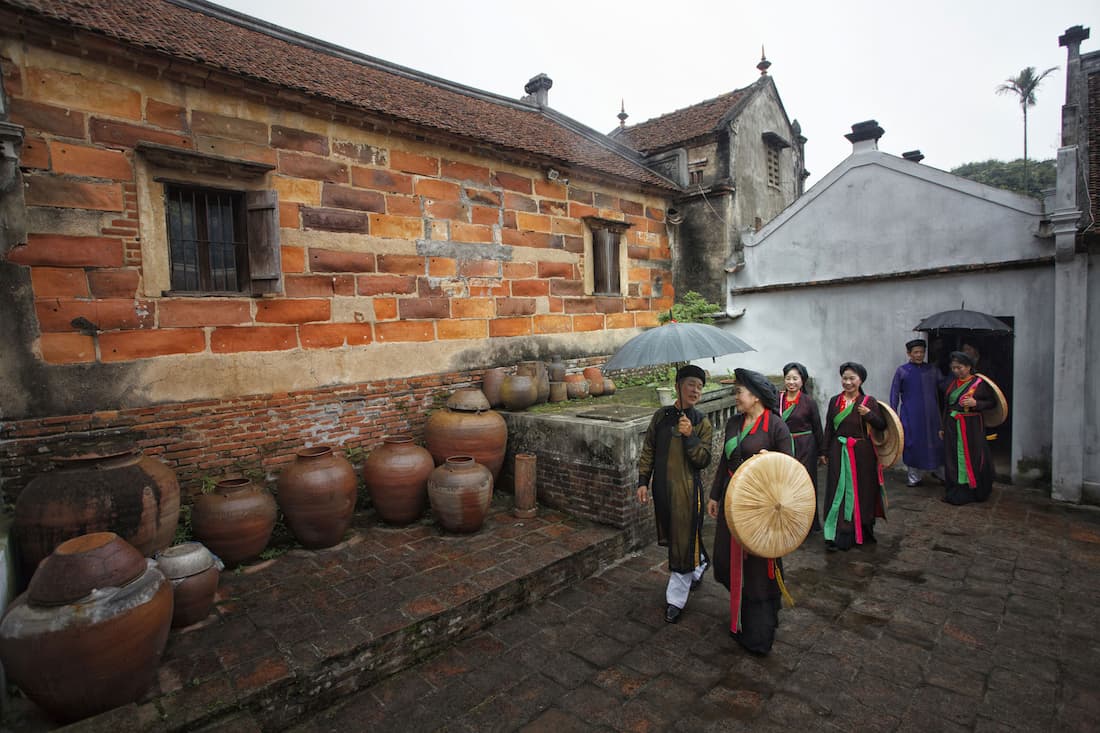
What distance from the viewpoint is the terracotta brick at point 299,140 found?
19.6 feet

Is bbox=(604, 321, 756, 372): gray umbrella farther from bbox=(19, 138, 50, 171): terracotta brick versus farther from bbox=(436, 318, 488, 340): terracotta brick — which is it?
bbox=(19, 138, 50, 171): terracotta brick

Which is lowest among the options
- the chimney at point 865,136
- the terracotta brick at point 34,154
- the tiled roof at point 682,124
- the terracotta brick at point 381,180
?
the terracotta brick at point 34,154

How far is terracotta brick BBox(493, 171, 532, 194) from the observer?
7996 mm

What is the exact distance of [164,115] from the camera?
208 inches

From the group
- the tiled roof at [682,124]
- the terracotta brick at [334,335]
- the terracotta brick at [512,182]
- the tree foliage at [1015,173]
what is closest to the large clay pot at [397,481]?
the terracotta brick at [334,335]

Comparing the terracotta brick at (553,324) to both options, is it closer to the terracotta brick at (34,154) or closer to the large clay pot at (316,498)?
the large clay pot at (316,498)

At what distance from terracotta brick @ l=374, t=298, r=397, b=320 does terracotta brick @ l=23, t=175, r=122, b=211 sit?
8.45ft

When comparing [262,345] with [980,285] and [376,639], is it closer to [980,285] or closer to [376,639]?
[376,639]

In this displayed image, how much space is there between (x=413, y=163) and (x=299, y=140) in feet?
4.57

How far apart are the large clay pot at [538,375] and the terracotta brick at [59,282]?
188 inches

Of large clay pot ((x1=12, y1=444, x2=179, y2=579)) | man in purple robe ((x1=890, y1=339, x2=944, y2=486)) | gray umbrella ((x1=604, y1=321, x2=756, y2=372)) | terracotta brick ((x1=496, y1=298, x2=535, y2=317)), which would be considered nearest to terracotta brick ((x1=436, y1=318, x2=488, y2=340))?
terracotta brick ((x1=496, y1=298, x2=535, y2=317))

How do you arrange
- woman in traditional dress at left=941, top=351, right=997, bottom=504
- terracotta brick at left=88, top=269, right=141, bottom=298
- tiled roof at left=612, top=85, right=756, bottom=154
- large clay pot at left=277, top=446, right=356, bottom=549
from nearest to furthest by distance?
terracotta brick at left=88, top=269, right=141, bottom=298, large clay pot at left=277, top=446, right=356, bottom=549, woman in traditional dress at left=941, top=351, right=997, bottom=504, tiled roof at left=612, top=85, right=756, bottom=154

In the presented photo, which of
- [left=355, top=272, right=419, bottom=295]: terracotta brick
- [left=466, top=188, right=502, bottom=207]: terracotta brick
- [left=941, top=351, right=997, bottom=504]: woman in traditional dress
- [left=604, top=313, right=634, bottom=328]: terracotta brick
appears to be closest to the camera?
[left=355, top=272, right=419, bottom=295]: terracotta brick

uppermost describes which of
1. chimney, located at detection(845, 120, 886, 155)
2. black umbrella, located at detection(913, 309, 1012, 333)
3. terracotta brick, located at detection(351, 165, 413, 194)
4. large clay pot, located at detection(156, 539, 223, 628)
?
chimney, located at detection(845, 120, 886, 155)
